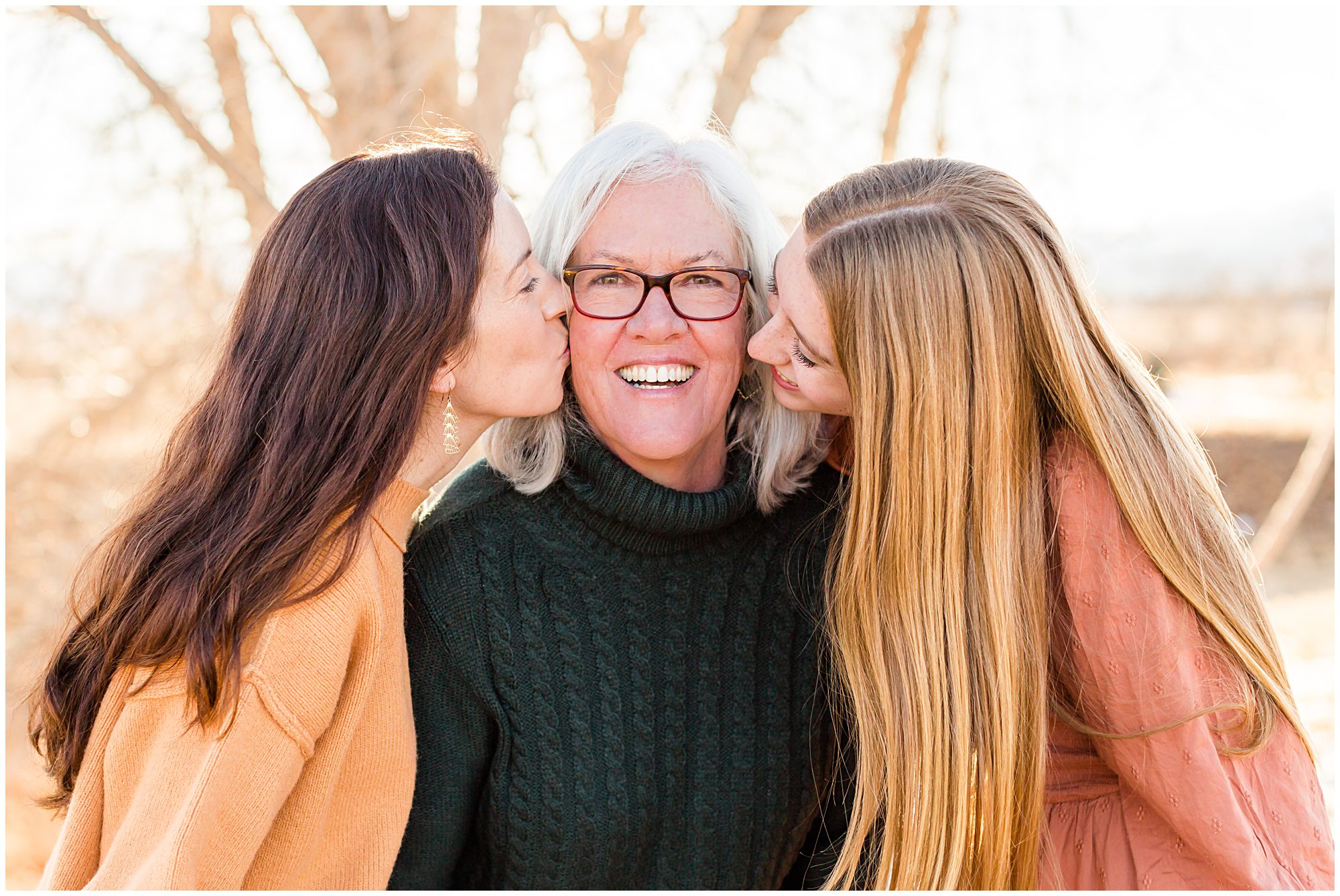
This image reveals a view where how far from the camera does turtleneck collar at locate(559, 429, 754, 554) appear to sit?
2088 mm

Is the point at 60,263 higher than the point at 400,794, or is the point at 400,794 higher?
the point at 60,263

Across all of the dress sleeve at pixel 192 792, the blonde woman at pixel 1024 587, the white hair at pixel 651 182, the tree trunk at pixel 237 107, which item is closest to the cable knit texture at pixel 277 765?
the dress sleeve at pixel 192 792

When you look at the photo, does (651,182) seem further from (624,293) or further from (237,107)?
(237,107)

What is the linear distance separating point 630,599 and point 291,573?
0.71 metres

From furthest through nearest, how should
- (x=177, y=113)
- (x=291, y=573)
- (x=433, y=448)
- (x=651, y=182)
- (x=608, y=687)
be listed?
(x=177, y=113), (x=651, y=182), (x=608, y=687), (x=433, y=448), (x=291, y=573)

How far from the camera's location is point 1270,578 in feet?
30.6

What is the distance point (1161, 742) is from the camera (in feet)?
5.58

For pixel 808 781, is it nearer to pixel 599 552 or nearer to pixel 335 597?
pixel 599 552

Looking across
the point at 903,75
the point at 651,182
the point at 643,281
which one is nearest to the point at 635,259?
the point at 643,281

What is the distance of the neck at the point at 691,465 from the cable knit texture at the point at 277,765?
59 centimetres

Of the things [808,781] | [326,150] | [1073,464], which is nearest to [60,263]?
[326,150]

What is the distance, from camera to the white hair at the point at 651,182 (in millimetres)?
2189

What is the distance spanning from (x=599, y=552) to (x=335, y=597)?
59 cm

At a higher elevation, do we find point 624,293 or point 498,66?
point 498,66
